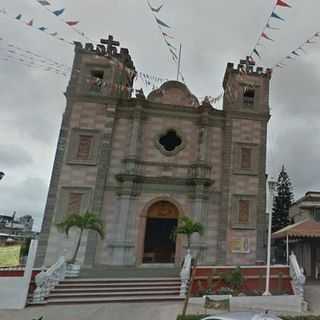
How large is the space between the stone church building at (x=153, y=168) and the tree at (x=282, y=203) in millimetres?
16512

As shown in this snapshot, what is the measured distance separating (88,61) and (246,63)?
31.9ft

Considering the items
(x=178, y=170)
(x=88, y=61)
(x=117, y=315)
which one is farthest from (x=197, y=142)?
(x=117, y=315)

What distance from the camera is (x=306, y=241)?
66.0ft

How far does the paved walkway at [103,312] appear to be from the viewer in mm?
9164

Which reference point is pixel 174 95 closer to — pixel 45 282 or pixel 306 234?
pixel 306 234

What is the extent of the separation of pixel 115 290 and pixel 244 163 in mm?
10002

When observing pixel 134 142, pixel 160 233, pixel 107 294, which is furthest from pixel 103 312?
pixel 134 142

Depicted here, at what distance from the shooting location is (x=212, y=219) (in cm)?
1675

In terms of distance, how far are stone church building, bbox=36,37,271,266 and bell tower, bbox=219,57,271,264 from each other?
0.17ft

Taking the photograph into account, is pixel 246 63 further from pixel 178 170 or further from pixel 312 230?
pixel 312 230

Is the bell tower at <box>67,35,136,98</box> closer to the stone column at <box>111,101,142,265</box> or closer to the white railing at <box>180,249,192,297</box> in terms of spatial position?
the stone column at <box>111,101,142,265</box>

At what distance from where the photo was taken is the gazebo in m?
14.9

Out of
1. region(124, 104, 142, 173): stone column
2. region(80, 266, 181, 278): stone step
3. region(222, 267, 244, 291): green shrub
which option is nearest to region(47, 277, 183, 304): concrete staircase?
region(80, 266, 181, 278): stone step

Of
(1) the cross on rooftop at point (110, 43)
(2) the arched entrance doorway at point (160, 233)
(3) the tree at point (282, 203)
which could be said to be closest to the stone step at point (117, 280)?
(2) the arched entrance doorway at point (160, 233)
